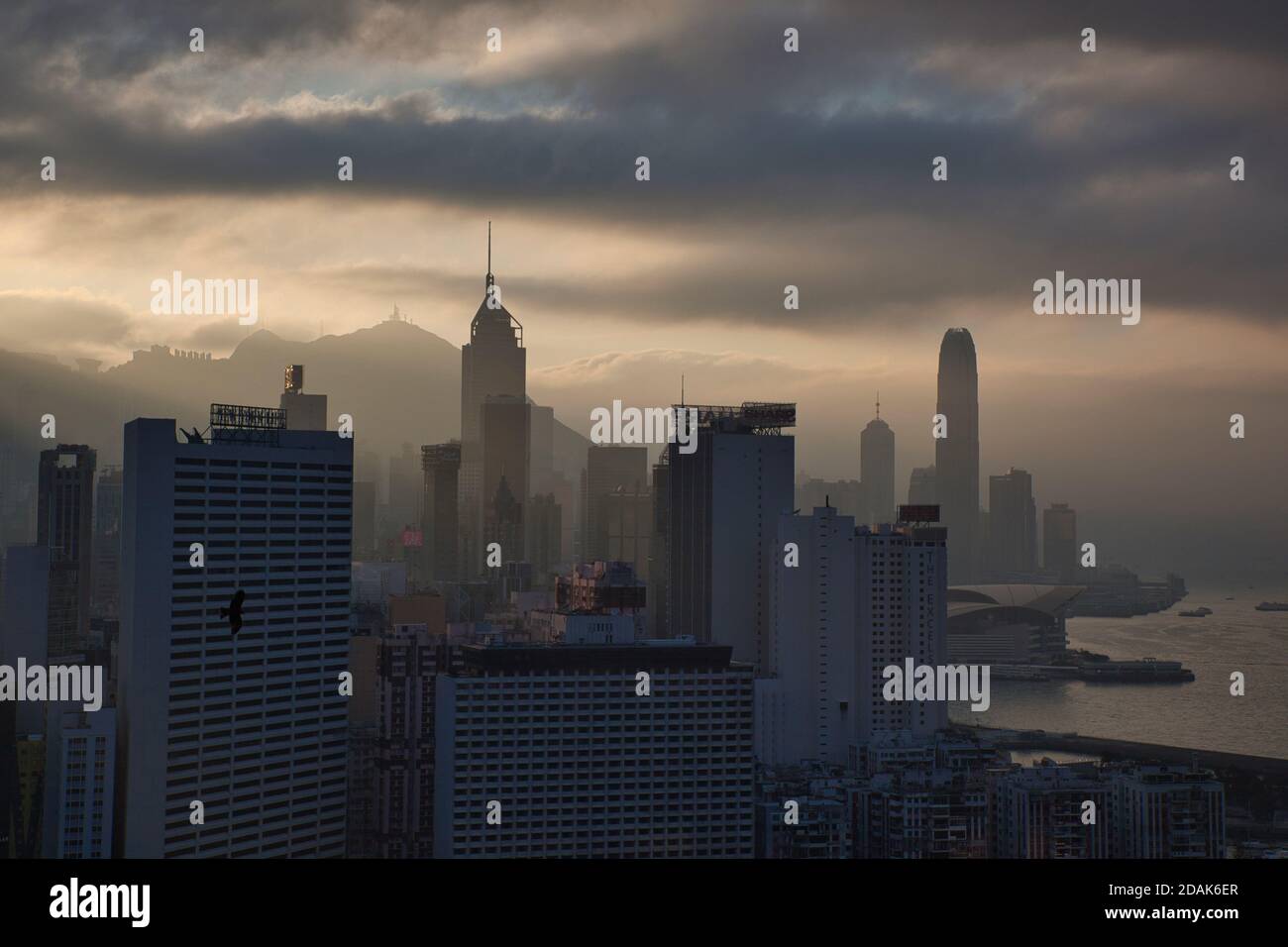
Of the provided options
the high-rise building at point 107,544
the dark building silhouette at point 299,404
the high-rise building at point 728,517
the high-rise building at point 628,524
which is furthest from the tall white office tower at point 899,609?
the high-rise building at point 107,544

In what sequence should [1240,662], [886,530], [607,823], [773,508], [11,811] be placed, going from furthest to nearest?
[1240,662] < [773,508] < [886,530] < [607,823] < [11,811]

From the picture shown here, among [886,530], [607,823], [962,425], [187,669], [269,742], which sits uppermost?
[962,425]

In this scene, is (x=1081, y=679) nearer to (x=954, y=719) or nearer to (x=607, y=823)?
(x=954, y=719)

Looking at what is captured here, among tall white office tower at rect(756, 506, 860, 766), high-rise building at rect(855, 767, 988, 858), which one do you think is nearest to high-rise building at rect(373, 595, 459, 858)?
high-rise building at rect(855, 767, 988, 858)

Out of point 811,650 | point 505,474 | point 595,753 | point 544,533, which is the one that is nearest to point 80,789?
point 595,753

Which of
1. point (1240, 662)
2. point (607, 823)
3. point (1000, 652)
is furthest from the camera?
point (1000, 652)

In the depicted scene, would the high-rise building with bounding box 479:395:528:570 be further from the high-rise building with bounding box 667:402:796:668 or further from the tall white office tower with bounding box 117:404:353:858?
the tall white office tower with bounding box 117:404:353:858
